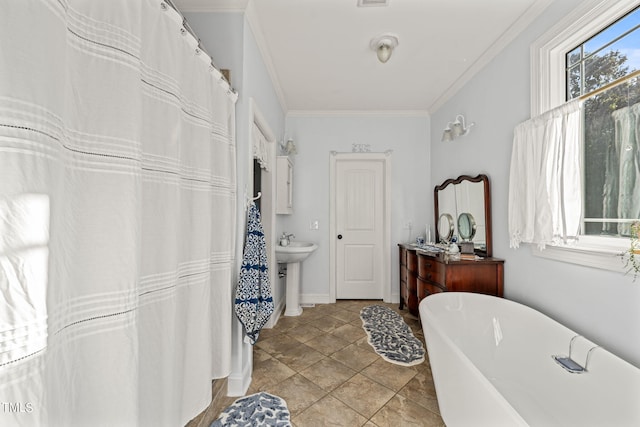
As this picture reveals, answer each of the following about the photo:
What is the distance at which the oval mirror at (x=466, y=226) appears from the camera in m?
2.54

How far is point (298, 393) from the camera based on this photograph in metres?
1.72

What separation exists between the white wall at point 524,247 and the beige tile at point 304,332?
1781mm

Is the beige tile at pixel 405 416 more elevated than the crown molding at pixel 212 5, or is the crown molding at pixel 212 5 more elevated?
the crown molding at pixel 212 5

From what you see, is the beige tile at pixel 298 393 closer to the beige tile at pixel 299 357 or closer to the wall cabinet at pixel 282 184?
the beige tile at pixel 299 357

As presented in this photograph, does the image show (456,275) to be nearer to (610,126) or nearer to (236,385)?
(610,126)

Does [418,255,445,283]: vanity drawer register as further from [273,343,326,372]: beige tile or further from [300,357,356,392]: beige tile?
[273,343,326,372]: beige tile

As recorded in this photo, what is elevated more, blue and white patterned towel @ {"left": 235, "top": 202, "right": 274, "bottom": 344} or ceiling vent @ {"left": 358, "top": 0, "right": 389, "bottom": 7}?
ceiling vent @ {"left": 358, "top": 0, "right": 389, "bottom": 7}

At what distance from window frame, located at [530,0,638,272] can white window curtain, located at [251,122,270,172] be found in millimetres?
2080

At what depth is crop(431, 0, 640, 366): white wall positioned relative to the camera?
1.30 m

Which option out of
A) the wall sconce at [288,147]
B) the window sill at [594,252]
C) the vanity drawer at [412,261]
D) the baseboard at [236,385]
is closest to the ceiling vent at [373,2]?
the wall sconce at [288,147]

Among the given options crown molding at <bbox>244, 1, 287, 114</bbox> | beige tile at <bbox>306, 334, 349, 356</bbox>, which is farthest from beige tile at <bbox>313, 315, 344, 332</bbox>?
crown molding at <bbox>244, 1, 287, 114</bbox>

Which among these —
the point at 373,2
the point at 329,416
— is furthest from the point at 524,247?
the point at 373,2

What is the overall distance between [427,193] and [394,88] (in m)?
1.47

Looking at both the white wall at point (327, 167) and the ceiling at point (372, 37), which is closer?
the ceiling at point (372, 37)
